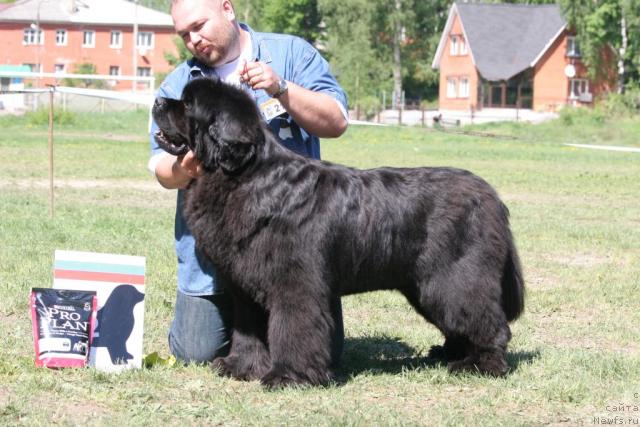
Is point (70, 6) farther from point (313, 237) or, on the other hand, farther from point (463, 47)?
point (313, 237)

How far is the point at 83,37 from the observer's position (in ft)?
240

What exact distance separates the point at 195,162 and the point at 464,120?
48707 millimetres

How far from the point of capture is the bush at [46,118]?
30.4 meters

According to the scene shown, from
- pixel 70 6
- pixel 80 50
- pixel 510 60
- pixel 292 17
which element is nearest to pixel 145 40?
pixel 80 50

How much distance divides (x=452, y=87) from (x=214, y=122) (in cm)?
5729

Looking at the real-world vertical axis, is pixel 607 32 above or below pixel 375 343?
above

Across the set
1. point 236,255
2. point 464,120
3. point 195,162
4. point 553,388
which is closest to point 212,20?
point 195,162

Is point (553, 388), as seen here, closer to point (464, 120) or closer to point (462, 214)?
point (462, 214)

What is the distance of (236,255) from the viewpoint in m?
4.39

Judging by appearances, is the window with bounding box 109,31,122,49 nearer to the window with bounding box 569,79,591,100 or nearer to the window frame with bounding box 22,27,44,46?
the window frame with bounding box 22,27,44,46

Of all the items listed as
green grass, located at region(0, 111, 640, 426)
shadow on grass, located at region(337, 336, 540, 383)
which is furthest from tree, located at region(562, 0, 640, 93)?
shadow on grass, located at region(337, 336, 540, 383)

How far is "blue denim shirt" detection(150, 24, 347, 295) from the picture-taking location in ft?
16.1

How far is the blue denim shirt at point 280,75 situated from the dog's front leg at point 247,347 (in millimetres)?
274

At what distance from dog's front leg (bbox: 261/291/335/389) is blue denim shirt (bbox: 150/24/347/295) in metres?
0.63
